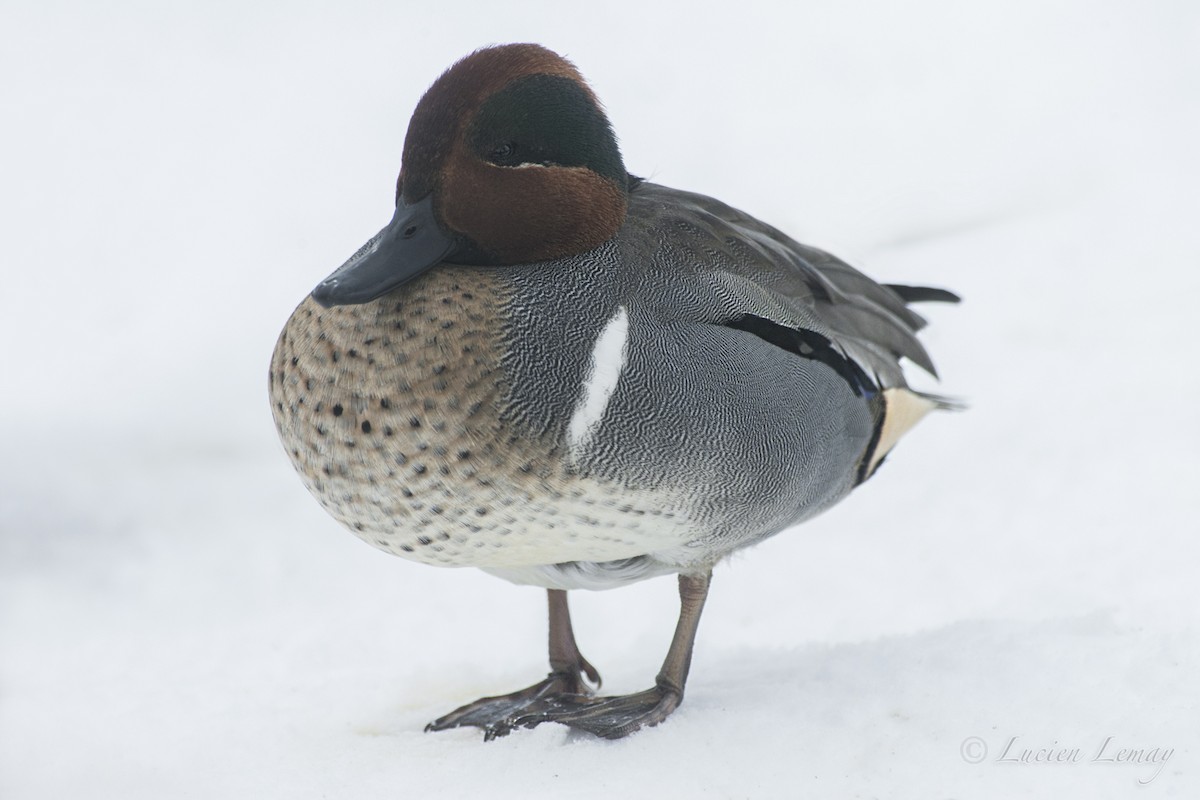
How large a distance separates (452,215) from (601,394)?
381 mm

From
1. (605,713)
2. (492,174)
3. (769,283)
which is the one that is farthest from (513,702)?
(492,174)

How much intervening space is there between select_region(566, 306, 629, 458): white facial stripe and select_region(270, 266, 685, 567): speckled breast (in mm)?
39

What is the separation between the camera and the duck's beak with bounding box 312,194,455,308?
2047 millimetres

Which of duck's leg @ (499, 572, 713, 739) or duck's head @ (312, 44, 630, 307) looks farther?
duck's leg @ (499, 572, 713, 739)

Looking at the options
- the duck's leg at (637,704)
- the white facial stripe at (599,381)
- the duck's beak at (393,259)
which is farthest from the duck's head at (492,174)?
the duck's leg at (637,704)

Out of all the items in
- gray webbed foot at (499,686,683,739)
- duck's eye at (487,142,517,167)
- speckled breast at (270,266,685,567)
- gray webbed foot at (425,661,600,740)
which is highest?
duck's eye at (487,142,517,167)

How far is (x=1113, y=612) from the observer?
8.95 feet

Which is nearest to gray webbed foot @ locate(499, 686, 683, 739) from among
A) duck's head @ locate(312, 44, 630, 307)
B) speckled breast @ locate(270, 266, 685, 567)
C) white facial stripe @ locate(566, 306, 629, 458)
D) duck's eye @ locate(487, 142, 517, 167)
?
speckled breast @ locate(270, 266, 685, 567)

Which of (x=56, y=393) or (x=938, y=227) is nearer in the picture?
(x=56, y=393)

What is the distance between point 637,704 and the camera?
2.44 m

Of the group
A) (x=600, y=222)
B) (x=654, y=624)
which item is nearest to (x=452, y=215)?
(x=600, y=222)

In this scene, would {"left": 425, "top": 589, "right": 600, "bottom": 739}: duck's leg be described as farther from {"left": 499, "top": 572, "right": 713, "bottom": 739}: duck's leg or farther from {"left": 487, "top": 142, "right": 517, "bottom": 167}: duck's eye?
{"left": 487, "top": 142, "right": 517, "bottom": 167}: duck's eye

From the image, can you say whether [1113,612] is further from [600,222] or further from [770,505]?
[600,222]

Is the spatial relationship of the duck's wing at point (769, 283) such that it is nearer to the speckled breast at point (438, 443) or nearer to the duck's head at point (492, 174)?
the duck's head at point (492, 174)
